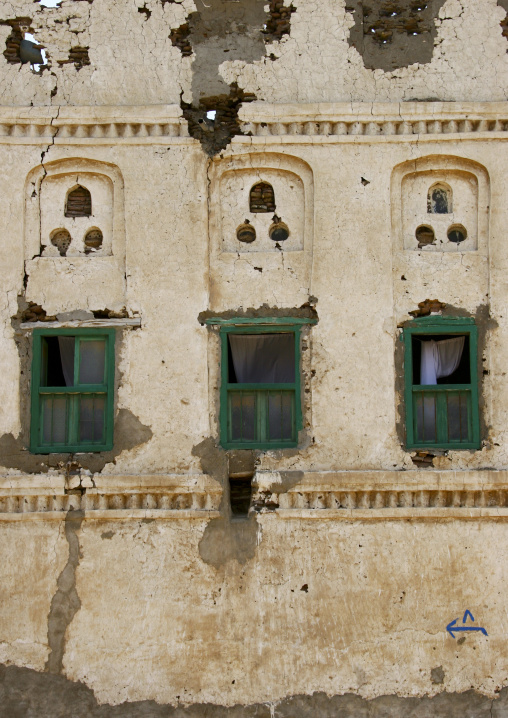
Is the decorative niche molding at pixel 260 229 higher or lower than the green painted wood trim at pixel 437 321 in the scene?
higher

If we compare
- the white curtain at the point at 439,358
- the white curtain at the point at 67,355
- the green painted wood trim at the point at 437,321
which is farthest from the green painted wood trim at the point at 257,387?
the white curtain at the point at 67,355

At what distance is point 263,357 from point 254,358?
0.10 m

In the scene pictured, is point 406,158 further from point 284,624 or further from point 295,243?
point 284,624

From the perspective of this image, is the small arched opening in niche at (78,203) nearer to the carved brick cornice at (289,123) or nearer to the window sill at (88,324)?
the carved brick cornice at (289,123)

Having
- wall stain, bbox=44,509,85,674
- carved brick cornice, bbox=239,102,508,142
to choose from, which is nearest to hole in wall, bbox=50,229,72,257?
carved brick cornice, bbox=239,102,508,142

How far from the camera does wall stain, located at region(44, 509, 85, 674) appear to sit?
9.90m

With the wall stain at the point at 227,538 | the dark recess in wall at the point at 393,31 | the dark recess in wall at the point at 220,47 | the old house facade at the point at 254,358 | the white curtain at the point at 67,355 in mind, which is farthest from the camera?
the dark recess in wall at the point at 393,31

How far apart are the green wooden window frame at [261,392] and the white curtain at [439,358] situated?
1.35 metres

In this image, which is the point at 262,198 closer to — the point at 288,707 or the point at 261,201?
the point at 261,201

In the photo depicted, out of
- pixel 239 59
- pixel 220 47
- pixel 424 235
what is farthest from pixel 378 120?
pixel 220 47

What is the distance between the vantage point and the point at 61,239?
1106 cm

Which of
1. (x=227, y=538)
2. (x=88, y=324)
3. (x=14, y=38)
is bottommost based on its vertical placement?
(x=227, y=538)

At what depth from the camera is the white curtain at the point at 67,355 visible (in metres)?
10.8

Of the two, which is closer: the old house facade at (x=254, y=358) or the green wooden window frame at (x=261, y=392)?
the old house facade at (x=254, y=358)
